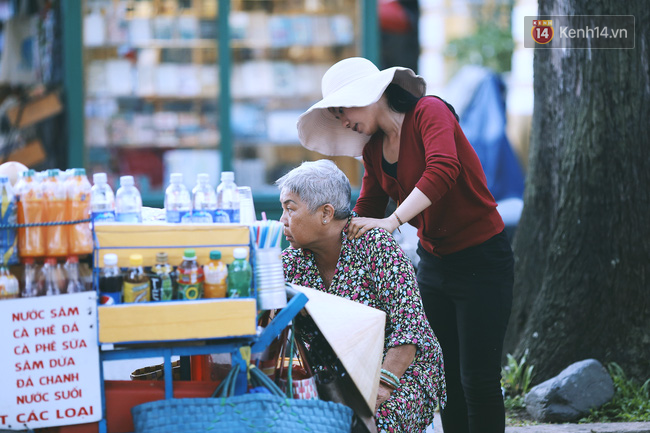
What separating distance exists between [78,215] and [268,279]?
559 millimetres

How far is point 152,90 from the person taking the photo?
22.9ft

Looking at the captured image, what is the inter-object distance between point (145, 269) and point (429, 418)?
3.76ft

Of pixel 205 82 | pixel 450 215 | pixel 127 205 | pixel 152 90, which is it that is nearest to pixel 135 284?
pixel 127 205

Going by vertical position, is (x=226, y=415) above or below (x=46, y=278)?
below

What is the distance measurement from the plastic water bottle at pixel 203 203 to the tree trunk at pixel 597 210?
7.87 ft

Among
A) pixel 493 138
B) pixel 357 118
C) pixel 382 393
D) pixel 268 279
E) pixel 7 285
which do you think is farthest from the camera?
pixel 493 138

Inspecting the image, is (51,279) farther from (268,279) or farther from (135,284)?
(268,279)

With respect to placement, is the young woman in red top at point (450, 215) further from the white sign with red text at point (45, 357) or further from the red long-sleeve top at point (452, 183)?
the white sign with red text at point (45, 357)

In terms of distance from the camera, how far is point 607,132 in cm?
397

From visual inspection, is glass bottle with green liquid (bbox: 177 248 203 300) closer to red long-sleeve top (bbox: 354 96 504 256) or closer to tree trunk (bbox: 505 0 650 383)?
red long-sleeve top (bbox: 354 96 504 256)

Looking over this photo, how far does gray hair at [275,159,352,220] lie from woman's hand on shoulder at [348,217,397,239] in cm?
7

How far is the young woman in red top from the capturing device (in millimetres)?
2836

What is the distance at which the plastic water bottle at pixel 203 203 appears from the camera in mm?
2260

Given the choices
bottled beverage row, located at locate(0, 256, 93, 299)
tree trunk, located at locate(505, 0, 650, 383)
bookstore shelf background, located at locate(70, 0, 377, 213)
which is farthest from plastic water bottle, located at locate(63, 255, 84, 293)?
bookstore shelf background, located at locate(70, 0, 377, 213)
